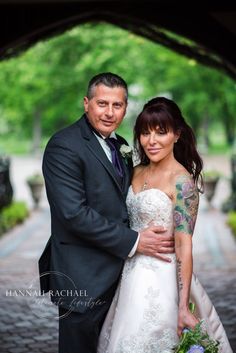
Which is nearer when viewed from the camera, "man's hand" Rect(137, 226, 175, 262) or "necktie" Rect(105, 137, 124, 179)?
"man's hand" Rect(137, 226, 175, 262)

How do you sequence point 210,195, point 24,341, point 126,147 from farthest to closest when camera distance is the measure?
point 210,195 → point 24,341 → point 126,147

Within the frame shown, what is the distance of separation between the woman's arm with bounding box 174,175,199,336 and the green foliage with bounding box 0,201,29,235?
8.64 metres

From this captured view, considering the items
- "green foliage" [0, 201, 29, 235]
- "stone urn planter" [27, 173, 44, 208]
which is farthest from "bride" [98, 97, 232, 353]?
"stone urn planter" [27, 173, 44, 208]

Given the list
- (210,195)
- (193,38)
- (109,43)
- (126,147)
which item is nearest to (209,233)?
(210,195)

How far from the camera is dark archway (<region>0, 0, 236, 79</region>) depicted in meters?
7.32

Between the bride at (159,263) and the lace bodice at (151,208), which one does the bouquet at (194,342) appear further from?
the lace bodice at (151,208)

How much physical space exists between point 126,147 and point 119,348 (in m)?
1.06

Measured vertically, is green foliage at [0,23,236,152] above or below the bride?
above

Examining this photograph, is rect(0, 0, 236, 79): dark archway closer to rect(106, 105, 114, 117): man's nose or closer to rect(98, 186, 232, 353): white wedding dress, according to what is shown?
rect(106, 105, 114, 117): man's nose

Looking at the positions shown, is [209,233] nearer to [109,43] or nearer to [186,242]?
[186,242]

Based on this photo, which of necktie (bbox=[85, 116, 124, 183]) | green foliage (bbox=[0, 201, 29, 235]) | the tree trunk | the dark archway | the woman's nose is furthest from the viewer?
the tree trunk

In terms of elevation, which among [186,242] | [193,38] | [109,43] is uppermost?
[109,43]

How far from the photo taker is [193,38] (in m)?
7.75

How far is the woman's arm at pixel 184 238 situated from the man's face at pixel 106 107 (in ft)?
1.51
